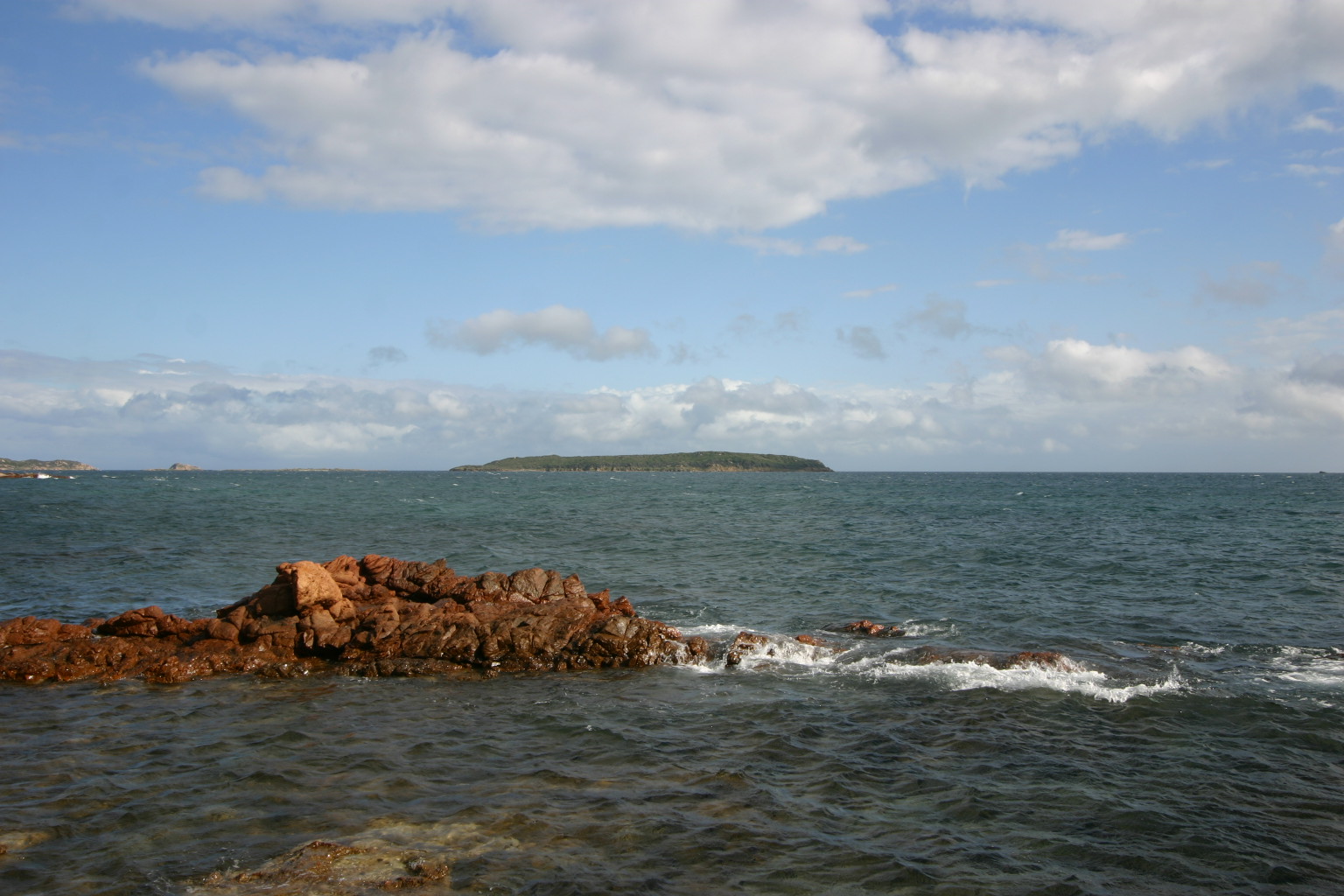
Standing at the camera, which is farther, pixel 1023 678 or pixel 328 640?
pixel 328 640

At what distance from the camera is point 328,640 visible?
56.1 ft

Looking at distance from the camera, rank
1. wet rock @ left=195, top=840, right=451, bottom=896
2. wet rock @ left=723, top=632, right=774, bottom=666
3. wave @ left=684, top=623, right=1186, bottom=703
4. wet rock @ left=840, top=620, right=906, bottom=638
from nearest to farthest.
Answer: wet rock @ left=195, top=840, right=451, bottom=896 < wave @ left=684, top=623, right=1186, bottom=703 < wet rock @ left=723, top=632, right=774, bottom=666 < wet rock @ left=840, top=620, right=906, bottom=638

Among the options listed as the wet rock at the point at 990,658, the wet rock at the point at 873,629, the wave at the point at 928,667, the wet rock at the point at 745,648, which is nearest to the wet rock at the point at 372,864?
the wave at the point at 928,667

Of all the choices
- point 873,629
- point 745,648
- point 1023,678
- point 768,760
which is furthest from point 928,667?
point 768,760

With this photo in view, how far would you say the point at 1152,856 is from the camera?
9.02 m

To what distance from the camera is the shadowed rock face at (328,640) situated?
641 inches

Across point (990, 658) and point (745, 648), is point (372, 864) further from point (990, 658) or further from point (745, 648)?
point (990, 658)

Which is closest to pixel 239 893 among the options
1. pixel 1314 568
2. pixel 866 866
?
pixel 866 866

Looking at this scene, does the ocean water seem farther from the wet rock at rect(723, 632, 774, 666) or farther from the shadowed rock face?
the shadowed rock face

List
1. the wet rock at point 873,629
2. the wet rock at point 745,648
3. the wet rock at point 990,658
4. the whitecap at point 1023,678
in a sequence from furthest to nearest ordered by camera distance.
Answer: the wet rock at point 873,629, the wet rock at point 745,648, the wet rock at point 990,658, the whitecap at point 1023,678

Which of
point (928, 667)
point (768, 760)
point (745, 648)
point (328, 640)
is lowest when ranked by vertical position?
point (768, 760)

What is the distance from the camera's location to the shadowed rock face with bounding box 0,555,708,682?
16.3 meters

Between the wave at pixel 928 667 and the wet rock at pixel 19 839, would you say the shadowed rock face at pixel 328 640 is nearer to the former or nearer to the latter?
the wave at pixel 928 667

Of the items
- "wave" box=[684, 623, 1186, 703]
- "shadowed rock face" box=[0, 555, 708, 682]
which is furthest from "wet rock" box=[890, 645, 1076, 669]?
"shadowed rock face" box=[0, 555, 708, 682]
